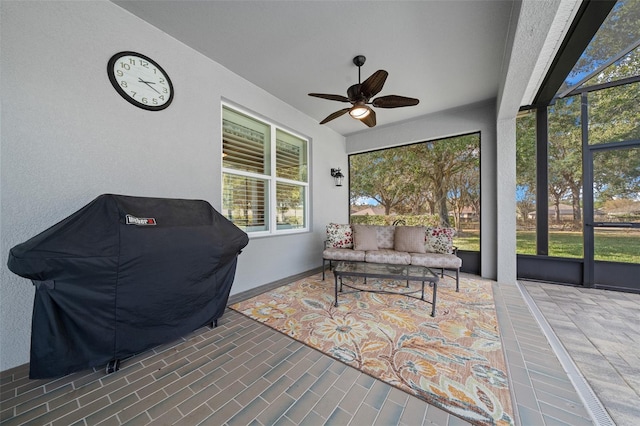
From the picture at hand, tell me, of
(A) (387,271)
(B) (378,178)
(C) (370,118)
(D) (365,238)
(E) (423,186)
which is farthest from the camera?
(B) (378,178)

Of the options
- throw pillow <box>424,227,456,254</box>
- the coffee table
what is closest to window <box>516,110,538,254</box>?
throw pillow <box>424,227,456,254</box>

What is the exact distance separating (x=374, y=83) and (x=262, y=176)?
2045mm

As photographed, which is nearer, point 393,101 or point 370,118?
point 393,101

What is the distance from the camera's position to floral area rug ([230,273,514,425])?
53.2 inches

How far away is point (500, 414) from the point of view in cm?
121

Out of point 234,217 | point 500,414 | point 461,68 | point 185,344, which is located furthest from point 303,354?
point 461,68

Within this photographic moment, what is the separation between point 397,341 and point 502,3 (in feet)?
10.0

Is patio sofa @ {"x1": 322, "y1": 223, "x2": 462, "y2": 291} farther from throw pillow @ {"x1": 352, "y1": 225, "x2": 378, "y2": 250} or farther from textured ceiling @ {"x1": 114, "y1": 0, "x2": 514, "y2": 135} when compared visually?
textured ceiling @ {"x1": 114, "y1": 0, "x2": 514, "y2": 135}

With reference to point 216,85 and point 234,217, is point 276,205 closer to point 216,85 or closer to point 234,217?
point 234,217

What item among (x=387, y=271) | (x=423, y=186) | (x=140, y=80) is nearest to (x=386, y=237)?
(x=387, y=271)

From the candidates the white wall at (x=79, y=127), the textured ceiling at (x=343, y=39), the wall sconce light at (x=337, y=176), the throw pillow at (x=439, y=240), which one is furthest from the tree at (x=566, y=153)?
the white wall at (x=79, y=127)

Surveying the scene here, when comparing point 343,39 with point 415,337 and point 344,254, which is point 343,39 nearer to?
point 344,254

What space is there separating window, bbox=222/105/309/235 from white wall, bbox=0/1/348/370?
Answer: 30 cm

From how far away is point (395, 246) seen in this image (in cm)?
380
